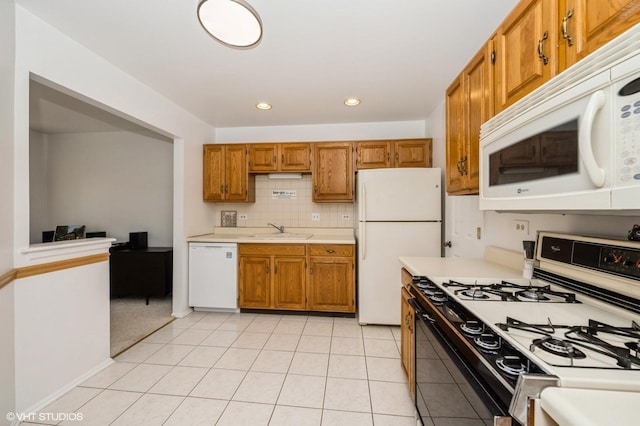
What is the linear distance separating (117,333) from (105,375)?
801 millimetres

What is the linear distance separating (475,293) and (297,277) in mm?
2168

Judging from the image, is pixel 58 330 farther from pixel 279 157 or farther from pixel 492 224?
pixel 492 224

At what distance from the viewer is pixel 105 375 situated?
2002 mm

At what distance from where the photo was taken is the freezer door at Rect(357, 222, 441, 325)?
275cm

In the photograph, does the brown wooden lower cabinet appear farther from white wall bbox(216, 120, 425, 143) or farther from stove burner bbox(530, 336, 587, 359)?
stove burner bbox(530, 336, 587, 359)

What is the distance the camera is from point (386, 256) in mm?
2799

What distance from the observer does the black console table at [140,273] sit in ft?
11.4

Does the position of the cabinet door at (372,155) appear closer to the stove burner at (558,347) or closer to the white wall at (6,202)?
the stove burner at (558,347)

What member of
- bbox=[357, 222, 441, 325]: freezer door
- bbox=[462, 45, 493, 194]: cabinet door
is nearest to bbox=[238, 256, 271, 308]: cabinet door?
bbox=[357, 222, 441, 325]: freezer door

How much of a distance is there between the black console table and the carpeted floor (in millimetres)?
150

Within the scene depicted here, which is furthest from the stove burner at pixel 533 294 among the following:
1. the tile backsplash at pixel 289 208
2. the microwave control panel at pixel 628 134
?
the tile backsplash at pixel 289 208

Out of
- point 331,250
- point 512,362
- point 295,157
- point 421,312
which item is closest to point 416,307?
point 421,312

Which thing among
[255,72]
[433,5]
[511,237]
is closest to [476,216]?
[511,237]

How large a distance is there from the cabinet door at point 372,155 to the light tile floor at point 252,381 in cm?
188
